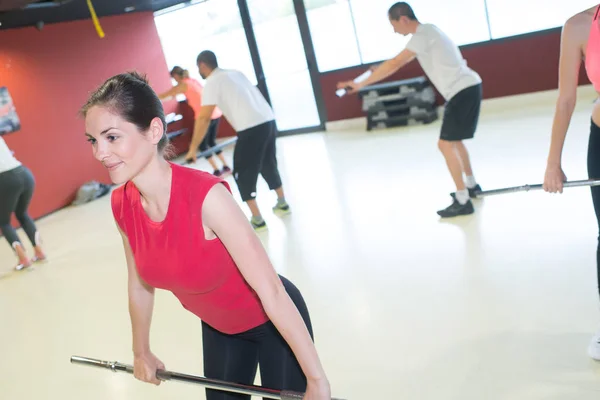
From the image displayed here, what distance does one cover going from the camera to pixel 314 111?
889cm

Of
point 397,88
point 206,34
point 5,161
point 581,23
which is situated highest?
point 206,34

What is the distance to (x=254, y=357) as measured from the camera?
1625mm

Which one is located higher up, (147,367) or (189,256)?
(189,256)

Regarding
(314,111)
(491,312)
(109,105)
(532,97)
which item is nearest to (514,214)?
(491,312)

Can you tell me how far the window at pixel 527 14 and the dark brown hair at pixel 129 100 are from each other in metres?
6.45

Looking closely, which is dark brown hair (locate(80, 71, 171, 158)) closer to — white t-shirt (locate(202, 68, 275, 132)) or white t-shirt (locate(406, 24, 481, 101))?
white t-shirt (locate(406, 24, 481, 101))

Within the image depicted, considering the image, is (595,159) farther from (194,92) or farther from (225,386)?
(194,92)

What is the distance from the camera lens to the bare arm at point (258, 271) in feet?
4.17

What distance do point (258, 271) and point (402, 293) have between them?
1951 millimetres

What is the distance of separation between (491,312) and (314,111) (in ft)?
21.3

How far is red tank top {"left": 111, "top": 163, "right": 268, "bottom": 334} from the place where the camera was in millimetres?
1327

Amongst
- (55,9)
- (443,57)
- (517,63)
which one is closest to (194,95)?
(55,9)

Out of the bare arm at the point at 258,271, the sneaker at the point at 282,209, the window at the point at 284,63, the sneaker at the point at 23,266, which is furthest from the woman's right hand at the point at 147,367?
the window at the point at 284,63

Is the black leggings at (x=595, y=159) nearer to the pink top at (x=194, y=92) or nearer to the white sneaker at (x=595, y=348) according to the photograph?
the white sneaker at (x=595, y=348)
